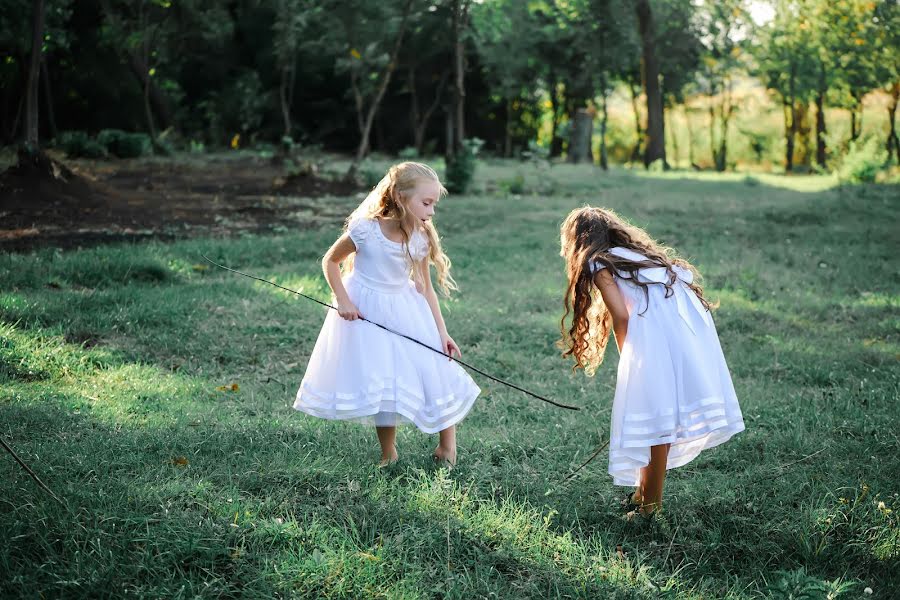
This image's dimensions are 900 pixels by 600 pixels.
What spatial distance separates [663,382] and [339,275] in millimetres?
1546

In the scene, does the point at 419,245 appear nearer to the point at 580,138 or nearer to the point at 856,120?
the point at 580,138

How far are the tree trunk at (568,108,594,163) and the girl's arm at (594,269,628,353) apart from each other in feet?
74.6

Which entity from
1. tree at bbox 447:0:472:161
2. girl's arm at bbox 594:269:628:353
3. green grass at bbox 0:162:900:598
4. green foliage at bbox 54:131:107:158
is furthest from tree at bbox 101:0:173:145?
girl's arm at bbox 594:269:628:353

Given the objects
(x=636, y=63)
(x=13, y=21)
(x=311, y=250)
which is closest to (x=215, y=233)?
(x=311, y=250)

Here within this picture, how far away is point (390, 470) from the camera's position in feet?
12.2

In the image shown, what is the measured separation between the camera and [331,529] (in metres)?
3.05

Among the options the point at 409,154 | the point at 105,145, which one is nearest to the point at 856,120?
the point at 409,154

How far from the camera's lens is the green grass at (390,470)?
9.29ft

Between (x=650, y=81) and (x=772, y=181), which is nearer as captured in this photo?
(x=772, y=181)

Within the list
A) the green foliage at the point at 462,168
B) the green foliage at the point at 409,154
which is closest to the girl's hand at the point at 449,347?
the green foliage at the point at 462,168

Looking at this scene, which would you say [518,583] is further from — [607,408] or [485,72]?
[485,72]

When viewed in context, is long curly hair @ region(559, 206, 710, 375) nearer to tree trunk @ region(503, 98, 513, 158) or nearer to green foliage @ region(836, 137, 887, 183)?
green foliage @ region(836, 137, 887, 183)

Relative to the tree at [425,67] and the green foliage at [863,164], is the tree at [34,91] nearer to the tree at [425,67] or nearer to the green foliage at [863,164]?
the green foliage at [863,164]

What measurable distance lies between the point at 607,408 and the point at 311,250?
5.00 meters
